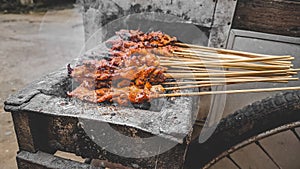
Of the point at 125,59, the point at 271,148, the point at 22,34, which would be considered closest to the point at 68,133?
the point at 125,59

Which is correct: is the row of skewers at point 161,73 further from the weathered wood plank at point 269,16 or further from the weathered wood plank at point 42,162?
the weathered wood plank at point 269,16

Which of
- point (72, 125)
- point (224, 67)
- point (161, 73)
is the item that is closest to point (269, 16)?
point (224, 67)

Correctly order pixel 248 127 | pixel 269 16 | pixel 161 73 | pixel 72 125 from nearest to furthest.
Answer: pixel 72 125, pixel 161 73, pixel 248 127, pixel 269 16

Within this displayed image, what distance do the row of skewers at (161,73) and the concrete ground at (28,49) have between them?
1.44 meters

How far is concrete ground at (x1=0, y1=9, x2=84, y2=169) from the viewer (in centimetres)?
363

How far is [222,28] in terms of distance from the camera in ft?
8.36

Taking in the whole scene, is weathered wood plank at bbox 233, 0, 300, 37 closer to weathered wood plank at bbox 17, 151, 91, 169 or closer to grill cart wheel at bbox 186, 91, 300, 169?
grill cart wheel at bbox 186, 91, 300, 169

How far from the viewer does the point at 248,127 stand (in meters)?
2.09

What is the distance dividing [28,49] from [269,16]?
6.10 metres

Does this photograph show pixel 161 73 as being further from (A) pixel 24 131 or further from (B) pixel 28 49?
(B) pixel 28 49

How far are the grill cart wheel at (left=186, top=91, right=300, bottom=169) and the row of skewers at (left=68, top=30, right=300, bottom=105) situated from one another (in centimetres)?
35

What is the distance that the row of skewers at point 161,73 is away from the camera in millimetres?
1600

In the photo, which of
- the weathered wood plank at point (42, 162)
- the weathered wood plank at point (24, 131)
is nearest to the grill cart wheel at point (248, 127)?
the weathered wood plank at point (42, 162)

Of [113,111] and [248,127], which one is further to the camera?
[248,127]
